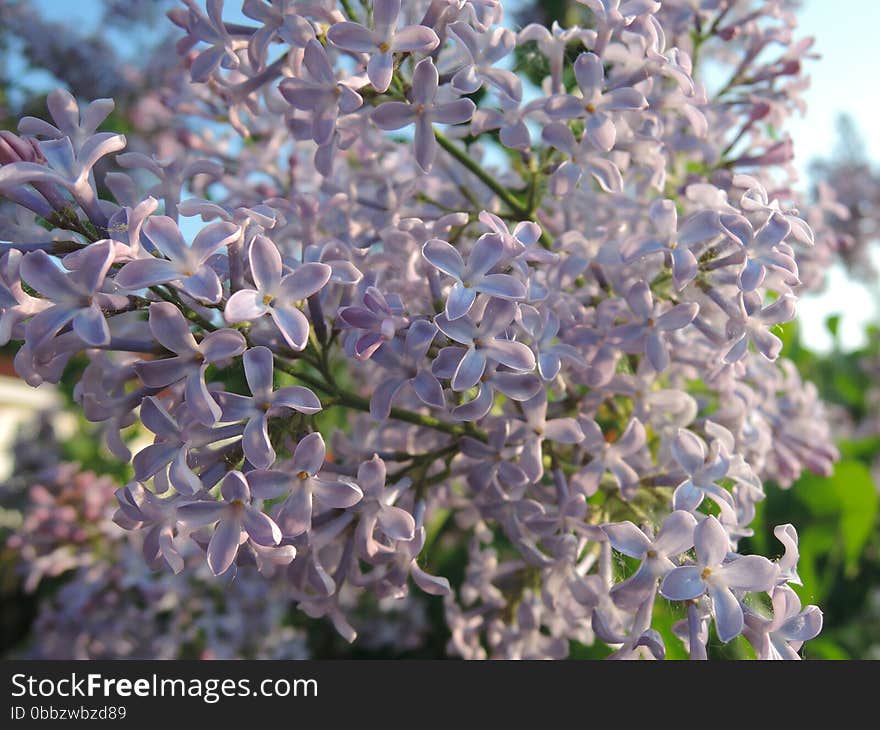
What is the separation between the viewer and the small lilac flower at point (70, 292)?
466mm

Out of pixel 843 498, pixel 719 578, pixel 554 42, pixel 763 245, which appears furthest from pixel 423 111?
pixel 843 498

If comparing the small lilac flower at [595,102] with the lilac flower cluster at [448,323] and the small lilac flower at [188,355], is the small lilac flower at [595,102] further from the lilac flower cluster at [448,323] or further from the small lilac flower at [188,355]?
the small lilac flower at [188,355]

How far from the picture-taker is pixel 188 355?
1.66ft

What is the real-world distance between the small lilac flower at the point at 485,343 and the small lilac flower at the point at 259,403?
0.10 m

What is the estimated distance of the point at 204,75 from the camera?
25.6 inches

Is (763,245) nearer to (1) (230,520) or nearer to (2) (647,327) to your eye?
(2) (647,327)

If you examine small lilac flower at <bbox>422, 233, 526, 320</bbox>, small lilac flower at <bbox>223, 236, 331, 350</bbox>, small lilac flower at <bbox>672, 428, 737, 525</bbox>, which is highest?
small lilac flower at <bbox>422, 233, 526, 320</bbox>

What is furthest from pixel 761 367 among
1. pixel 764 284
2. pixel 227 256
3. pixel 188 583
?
pixel 188 583

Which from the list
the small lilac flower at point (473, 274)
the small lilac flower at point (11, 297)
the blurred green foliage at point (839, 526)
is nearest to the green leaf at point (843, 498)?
the blurred green foliage at point (839, 526)

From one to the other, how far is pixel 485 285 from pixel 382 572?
288 mm

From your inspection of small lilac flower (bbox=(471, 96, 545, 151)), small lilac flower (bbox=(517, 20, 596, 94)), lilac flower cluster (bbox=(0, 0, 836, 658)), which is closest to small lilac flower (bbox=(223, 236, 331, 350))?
lilac flower cluster (bbox=(0, 0, 836, 658))

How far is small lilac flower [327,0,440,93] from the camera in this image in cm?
56

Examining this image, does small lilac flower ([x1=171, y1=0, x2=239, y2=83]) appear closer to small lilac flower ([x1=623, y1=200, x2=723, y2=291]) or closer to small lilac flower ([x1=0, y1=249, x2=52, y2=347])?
small lilac flower ([x1=0, y1=249, x2=52, y2=347])

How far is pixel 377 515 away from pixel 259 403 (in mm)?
130
